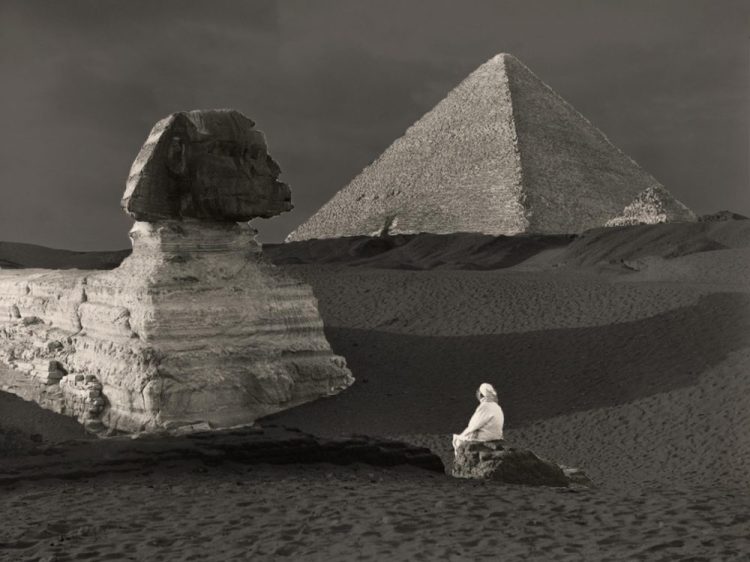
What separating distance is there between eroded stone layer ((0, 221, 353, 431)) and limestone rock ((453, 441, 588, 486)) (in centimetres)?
295

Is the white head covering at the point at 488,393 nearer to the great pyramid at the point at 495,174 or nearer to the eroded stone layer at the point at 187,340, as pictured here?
the eroded stone layer at the point at 187,340

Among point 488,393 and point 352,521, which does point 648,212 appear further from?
point 352,521

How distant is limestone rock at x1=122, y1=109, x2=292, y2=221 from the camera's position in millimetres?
9508

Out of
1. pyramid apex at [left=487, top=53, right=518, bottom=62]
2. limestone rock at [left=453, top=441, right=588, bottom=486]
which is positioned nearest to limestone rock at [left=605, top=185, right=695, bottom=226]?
pyramid apex at [left=487, top=53, right=518, bottom=62]

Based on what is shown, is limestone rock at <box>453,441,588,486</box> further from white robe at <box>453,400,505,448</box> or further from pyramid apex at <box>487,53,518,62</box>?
pyramid apex at <box>487,53,518,62</box>

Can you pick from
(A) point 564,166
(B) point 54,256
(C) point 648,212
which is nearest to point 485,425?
(B) point 54,256

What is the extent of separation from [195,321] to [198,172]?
155 centimetres

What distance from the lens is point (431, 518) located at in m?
5.15

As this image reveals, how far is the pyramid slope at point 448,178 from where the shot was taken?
53219 millimetres

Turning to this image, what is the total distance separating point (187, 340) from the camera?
9117mm

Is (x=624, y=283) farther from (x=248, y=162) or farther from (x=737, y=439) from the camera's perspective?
(x=248, y=162)

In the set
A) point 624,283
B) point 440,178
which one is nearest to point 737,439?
point 624,283

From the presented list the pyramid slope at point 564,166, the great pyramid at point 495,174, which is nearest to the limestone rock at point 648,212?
the great pyramid at point 495,174

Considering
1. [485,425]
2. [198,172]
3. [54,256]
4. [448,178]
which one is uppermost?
[448,178]
